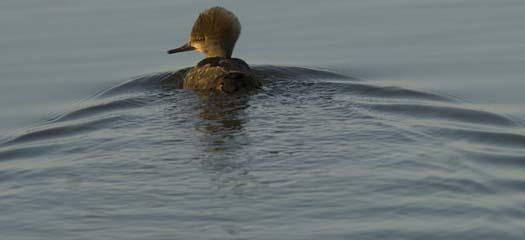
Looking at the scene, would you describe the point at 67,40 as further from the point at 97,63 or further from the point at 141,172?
the point at 141,172

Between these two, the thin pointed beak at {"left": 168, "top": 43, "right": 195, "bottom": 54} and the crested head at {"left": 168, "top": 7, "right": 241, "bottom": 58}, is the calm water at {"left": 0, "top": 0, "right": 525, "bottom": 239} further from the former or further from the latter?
the crested head at {"left": 168, "top": 7, "right": 241, "bottom": 58}

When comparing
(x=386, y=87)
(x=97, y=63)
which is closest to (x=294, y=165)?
A: (x=386, y=87)

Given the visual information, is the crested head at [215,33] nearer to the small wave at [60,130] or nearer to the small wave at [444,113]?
Result: the small wave at [60,130]

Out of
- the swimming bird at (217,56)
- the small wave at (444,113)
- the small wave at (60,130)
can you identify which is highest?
the swimming bird at (217,56)

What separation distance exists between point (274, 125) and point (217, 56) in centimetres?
274

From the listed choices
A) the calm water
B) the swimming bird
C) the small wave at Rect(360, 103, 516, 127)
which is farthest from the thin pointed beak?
the small wave at Rect(360, 103, 516, 127)

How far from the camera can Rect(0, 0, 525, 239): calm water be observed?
7504 mm

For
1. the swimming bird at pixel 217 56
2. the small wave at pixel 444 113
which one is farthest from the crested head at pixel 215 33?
the small wave at pixel 444 113

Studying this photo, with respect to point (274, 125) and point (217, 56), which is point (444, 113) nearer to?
point (274, 125)

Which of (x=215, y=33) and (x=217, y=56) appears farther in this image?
(x=217, y=56)

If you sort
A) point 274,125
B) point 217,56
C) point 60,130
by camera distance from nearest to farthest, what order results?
1. point 274,125
2. point 60,130
3. point 217,56

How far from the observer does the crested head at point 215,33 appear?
1185cm

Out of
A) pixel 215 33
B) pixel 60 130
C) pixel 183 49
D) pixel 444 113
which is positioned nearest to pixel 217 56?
pixel 215 33

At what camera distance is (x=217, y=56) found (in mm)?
12086
